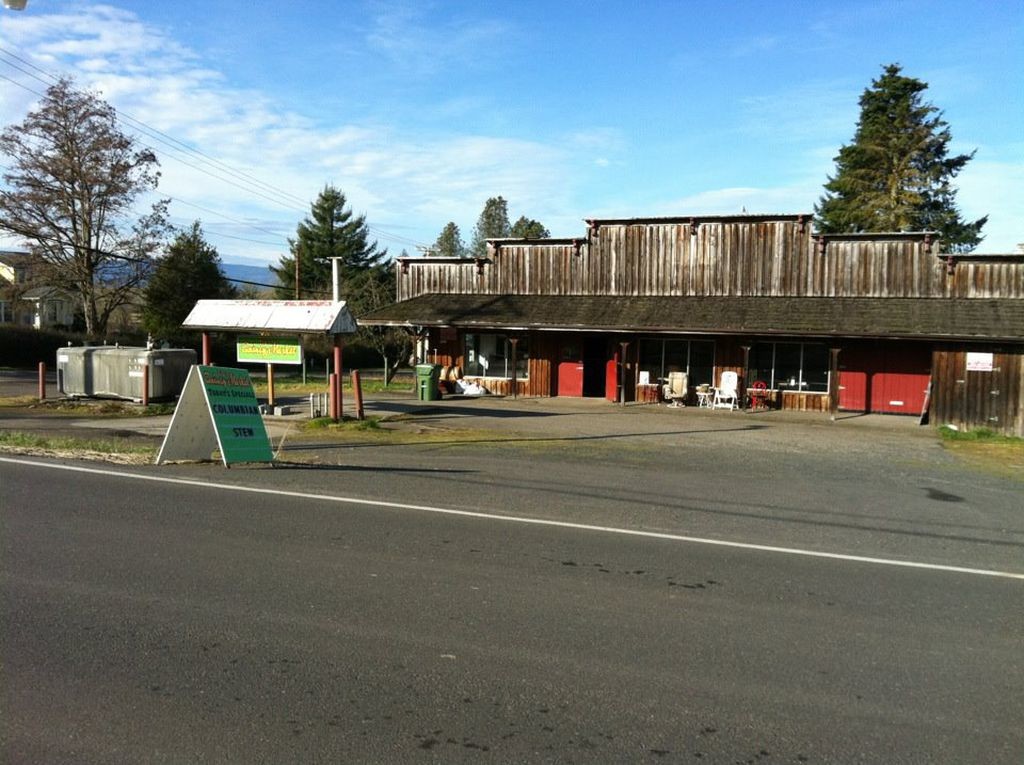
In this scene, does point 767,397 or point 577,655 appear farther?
point 767,397

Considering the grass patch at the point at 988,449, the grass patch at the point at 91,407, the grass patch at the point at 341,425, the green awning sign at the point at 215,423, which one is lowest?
the grass patch at the point at 988,449

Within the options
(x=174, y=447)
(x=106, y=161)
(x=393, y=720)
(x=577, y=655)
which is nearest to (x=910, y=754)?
(x=577, y=655)

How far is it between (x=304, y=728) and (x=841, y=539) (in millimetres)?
5987

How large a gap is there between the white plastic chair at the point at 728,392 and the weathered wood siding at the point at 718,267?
2801mm

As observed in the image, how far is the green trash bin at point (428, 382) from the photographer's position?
25.4m

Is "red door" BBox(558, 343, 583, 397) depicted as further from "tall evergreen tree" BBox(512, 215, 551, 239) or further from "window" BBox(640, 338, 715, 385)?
"tall evergreen tree" BBox(512, 215, 551, 239)

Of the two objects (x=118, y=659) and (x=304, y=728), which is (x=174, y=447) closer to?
(x=118, y=659)

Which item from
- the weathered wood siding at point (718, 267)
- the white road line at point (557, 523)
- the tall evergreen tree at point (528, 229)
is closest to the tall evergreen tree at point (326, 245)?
the tall evergreen tree at point (528, 229)

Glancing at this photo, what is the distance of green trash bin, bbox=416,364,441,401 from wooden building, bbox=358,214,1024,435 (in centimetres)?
166

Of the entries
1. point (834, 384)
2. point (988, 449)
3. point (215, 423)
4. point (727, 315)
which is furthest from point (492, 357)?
point (215, 423)

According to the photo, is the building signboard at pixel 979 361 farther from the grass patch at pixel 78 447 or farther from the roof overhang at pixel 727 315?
the grass patch at pixel 78 447

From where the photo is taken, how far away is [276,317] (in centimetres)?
1952

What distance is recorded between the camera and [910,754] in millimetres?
3686

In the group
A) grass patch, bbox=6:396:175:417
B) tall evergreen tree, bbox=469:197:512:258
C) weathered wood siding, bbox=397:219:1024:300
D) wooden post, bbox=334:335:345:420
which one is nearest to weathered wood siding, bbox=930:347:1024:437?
weathered wood siding, bbox=397:219:1024:300
